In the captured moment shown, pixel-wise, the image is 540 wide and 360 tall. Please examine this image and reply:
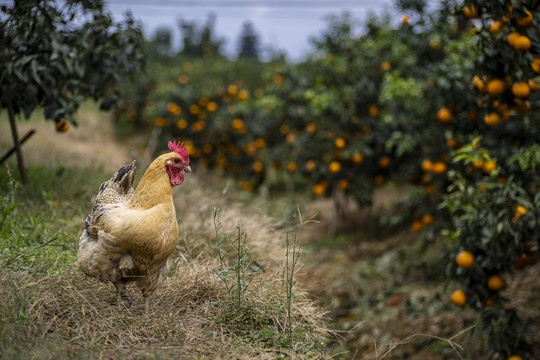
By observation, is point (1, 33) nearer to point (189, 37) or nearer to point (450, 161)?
point (450, 161)

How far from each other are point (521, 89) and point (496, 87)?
0.17 meters

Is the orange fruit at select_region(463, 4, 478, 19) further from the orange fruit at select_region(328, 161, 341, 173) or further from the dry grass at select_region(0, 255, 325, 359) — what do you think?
the orange fruit at select_region(328, 161, 341, 173)

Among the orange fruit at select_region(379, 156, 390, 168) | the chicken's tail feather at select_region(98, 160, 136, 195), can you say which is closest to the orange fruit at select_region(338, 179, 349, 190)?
the orange fruit at select_region(379, 156, 390, 168)

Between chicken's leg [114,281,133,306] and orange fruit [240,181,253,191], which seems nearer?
chicken's leg [114,281,133,306]

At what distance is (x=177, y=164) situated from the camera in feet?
8.61

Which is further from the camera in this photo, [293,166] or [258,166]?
[258,166]

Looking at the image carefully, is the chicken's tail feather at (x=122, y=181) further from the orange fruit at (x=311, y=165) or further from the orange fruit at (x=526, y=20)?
the orange fruit at (x=311, y=165)

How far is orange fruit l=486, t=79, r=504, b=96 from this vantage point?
3.38 m

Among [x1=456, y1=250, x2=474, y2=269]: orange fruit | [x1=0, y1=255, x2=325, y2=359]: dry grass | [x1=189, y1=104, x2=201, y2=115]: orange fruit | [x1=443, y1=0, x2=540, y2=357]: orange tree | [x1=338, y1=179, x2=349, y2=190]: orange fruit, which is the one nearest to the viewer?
[x1=0, y1=255, x2=325, y2=359]: dry grass

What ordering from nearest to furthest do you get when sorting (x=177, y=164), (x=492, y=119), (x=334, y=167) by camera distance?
(x=177, y=164) < (x=492, y=119) < (x=334, y=167)

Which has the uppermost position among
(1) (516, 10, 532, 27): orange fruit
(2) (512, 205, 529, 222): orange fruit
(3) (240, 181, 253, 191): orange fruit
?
(1) (516, 10, 532, 27): orange fruit

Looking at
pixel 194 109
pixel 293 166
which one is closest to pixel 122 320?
pixel 293 166

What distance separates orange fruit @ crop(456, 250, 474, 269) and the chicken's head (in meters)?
2.23

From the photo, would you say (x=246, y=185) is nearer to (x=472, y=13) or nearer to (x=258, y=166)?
(x=258, y=166)
